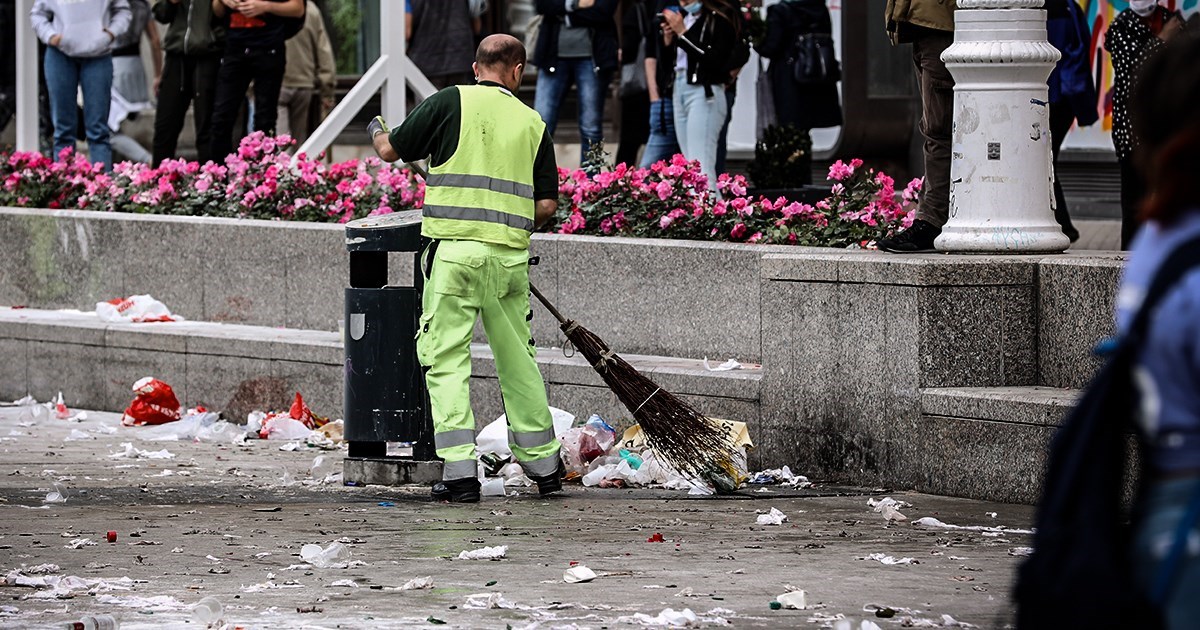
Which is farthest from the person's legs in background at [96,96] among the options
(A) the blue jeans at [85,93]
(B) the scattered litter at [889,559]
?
(B) the scattered litter at [889,559]

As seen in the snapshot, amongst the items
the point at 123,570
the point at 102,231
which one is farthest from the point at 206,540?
the point at 102,231

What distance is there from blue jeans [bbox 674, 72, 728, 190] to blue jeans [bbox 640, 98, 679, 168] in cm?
43

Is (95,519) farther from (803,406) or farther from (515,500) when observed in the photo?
(803,406)

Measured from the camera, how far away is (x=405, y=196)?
448 inches

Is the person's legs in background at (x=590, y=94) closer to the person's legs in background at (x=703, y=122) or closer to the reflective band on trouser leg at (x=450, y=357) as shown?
the person's legs in background at (x=703, y=122)

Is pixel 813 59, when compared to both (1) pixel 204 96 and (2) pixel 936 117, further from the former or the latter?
(2) pixel 936 117

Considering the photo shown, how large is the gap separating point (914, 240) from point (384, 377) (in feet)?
7.03

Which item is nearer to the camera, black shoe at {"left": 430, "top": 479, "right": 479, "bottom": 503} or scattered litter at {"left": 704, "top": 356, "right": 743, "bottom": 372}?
black shoe at {"left": 430, "top": 479, "right": 479, "bottom": 503}

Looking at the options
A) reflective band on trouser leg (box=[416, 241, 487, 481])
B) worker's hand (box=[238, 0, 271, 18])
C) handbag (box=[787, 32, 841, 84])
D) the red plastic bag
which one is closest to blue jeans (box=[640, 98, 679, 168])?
handbag (box=[787, 32, 841, 84])

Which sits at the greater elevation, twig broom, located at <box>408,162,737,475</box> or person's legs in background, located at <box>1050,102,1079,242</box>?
person's legs in background, located at <box>1050,102,1079,242</box>

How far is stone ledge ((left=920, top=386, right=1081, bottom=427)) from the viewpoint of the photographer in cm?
735

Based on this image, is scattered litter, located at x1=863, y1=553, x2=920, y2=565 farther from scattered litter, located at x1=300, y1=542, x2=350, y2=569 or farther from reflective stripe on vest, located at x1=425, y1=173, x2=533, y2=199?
reflective stripe on vest, located at x1=425, y1=173, x2=533, y2=199

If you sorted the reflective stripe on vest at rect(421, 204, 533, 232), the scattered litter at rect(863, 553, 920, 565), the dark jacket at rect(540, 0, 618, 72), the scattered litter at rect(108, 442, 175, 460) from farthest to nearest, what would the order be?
the dark jacket at rect(540, 0, 618, 72) < the scattered litter at rect(108, 442, 175, 460) < the reflective stripe on vest at rect(421, 204, 533, 232) < the scattered litter at rect(863, 553, 920, 565)

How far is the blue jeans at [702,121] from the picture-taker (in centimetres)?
1202
